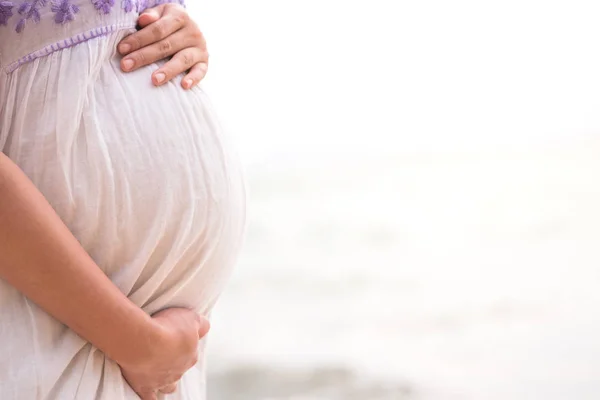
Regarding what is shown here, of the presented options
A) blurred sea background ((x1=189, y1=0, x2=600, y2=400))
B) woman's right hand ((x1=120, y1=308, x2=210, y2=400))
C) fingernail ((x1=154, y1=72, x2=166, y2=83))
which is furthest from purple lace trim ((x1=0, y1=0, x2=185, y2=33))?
blurred sea background ((x1=189, y1=0, x2=600, y2=400))

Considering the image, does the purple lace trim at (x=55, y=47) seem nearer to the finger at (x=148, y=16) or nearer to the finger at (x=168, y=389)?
the finger at (x=148, y=16)

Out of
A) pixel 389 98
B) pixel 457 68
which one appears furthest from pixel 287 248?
pixel 457 68

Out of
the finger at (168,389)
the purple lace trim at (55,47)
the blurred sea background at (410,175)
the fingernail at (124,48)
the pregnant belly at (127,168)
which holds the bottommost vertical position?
the finger at (168,389)

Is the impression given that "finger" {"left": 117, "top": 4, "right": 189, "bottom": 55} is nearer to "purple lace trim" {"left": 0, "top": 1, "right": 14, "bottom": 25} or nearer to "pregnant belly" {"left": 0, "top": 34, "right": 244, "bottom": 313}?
"pregnant belly" {"left": 0, "top": 34, "right": 244, "bottom": 313}

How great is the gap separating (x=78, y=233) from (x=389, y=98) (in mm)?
1980

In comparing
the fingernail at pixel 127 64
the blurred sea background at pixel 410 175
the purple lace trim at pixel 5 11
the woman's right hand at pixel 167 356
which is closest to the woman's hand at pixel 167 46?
the fingernail at pixel 127 64

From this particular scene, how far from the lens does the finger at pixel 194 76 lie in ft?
3.08

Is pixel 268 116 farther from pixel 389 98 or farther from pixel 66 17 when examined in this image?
pixel 66 17

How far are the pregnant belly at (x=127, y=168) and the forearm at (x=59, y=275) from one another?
0.04 m

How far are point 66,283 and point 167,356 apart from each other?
134 millimetres

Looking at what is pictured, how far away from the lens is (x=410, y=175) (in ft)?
9.09

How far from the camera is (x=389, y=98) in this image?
2684mm

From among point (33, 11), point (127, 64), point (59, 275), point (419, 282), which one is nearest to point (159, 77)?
point (127, 64)

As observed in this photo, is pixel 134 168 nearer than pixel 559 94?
Yes
